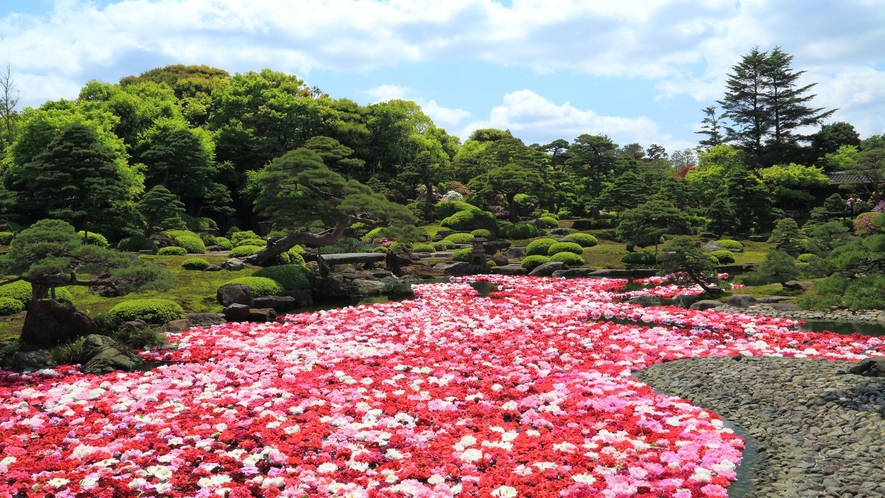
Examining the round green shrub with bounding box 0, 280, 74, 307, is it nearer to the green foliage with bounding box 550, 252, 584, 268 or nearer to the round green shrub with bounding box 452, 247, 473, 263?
the round green shrub with bounding box 452, 247, 473, 263

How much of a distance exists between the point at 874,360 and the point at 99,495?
11.2 metres

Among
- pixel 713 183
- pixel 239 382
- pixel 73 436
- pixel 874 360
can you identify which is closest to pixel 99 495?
pixel 73 436

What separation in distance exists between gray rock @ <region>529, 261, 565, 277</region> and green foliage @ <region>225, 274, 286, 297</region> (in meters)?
14.5

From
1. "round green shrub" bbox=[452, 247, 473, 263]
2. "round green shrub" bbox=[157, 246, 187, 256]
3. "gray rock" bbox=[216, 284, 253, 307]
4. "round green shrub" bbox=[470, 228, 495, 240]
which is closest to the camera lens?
"gray rock" bbox=[216, 284, 253, 307]

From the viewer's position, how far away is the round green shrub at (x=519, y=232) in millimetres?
44031

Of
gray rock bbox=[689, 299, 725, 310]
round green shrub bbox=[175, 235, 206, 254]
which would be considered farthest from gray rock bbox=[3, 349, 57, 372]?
round green shrub bbox=[175, 235, 206, 254]

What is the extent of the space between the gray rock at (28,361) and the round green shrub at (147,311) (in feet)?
12.1

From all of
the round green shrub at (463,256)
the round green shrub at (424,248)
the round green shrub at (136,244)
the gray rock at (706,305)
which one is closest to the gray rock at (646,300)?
the gray rock at (706,305)

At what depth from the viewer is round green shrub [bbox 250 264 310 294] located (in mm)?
21625

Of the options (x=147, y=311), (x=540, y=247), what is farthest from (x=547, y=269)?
(x=147, y=311)

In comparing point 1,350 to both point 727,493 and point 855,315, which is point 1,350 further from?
point 855,315

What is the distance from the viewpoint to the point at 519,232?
44062 millimetres

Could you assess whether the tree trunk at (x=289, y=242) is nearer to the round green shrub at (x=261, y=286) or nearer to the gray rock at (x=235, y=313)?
the round green shrub at (x=261, y=286)

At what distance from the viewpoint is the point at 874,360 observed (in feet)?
32.3
